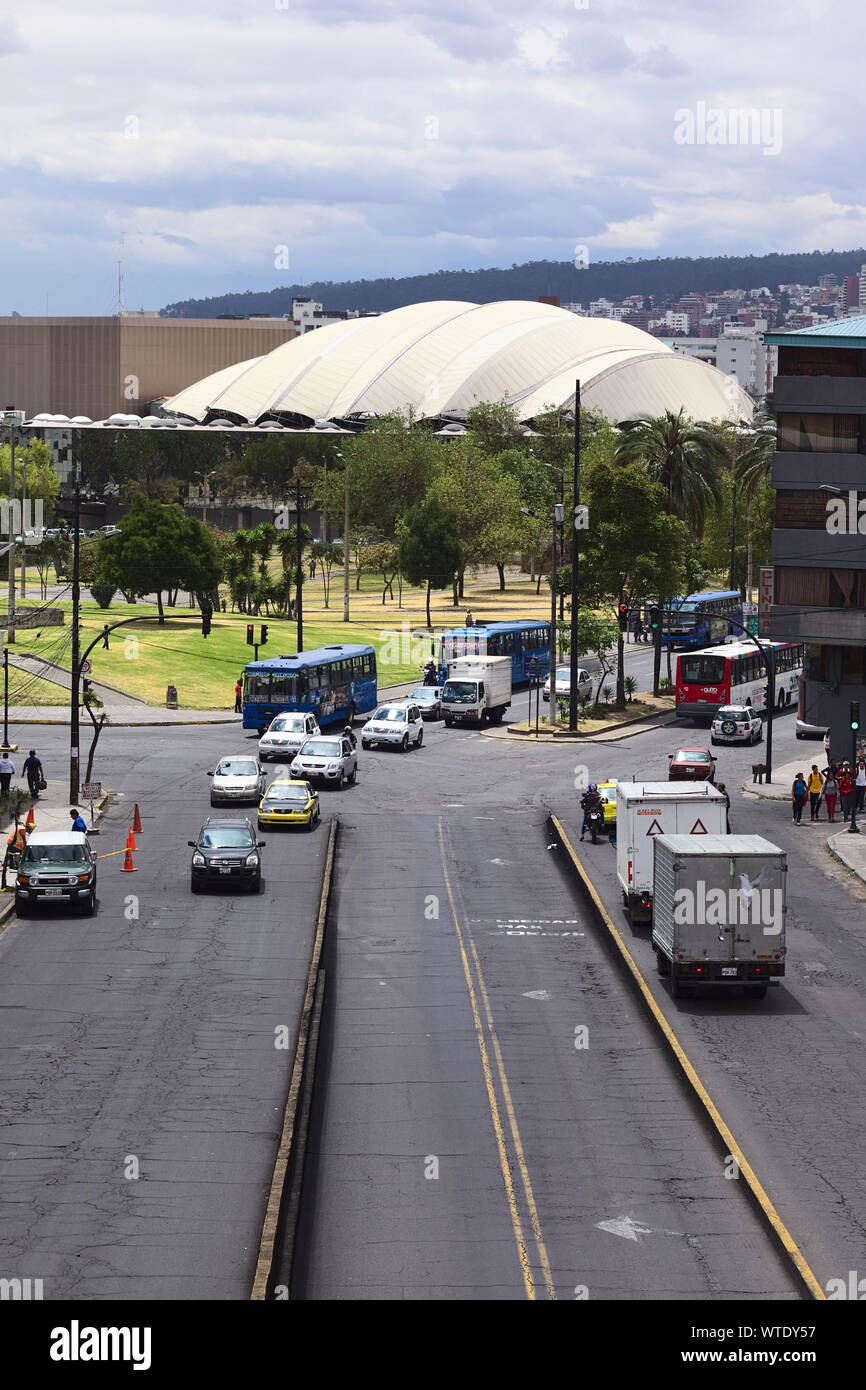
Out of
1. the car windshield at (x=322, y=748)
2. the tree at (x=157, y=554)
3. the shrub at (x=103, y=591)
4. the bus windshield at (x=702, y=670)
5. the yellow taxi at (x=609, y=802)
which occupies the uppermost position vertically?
the tree at (x=157, y=554)

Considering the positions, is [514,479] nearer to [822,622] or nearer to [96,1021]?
[822,622]

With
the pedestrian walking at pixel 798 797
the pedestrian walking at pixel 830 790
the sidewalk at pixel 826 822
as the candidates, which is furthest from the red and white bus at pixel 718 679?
the pedestrian walking at pixel 798 797

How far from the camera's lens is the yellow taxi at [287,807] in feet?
168

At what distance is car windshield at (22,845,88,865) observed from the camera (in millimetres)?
41062

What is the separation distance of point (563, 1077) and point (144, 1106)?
22.5 ft

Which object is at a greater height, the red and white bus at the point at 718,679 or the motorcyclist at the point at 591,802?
the red and white bus at the point at 718,679

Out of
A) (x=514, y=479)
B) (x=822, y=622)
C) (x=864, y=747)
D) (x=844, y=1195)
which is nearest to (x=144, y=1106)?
(x=844, y=1195)

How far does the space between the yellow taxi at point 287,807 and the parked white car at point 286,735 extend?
34.6 feet

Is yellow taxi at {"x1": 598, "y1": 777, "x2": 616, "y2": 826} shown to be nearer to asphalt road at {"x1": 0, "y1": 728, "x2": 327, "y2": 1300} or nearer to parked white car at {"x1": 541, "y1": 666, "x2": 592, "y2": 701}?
asphalt road at {"x1": 0, "y1": 728, "x2": 327, "y2": 1300}

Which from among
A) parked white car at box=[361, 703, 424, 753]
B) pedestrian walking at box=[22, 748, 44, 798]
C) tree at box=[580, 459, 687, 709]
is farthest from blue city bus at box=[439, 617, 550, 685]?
pedestrian walking at box=[22, 748, 44, 798]

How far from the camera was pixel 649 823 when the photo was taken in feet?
131

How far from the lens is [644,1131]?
26.0 m

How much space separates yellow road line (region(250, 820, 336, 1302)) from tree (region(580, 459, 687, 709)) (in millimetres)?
43806

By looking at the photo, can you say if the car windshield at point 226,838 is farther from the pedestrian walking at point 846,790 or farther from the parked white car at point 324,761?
the pedestrian walking at point 846,790
